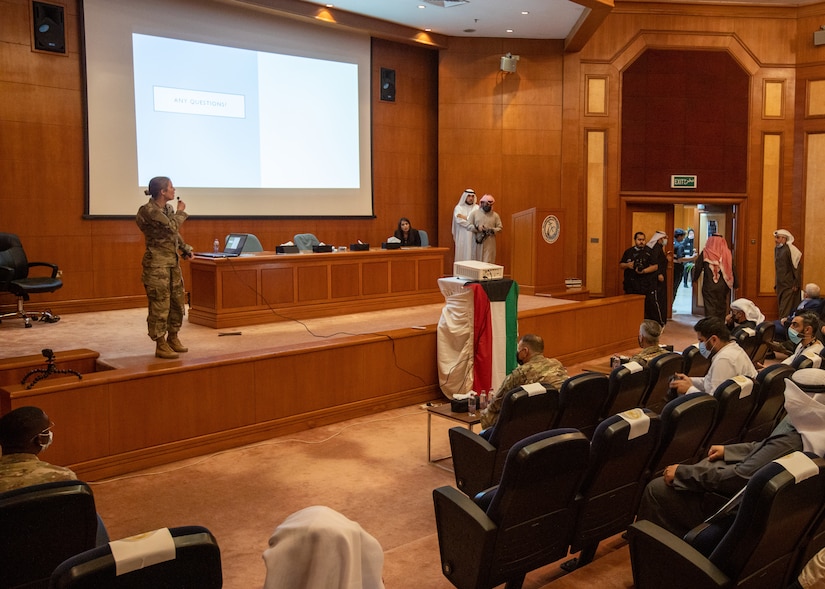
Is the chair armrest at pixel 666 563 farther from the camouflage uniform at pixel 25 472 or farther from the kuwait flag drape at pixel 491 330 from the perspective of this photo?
the kuwait flag drape at pixel 491 330

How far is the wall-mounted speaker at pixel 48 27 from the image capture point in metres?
7.88

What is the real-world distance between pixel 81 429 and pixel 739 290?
10.6m

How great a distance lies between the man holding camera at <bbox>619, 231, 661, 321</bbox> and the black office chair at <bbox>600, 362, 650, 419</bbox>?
610 cm

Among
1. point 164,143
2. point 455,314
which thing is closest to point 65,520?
point 455,314

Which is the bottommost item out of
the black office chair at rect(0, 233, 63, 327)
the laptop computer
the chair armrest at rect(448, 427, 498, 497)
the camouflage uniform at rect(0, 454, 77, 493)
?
the chair armrest at rect(448, 427, 498, 497)

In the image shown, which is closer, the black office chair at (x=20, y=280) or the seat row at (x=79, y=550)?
the seat row at (x=79, y=550)

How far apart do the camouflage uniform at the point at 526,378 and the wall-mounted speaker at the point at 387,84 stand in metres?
7.59

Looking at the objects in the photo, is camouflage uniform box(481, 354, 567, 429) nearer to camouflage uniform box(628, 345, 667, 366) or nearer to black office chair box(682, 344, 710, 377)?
camouflage uniform box(628, 345, 667, 366)

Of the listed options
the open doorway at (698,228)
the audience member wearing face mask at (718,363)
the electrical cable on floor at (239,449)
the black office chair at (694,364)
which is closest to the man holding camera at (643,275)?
the open doorway at (698,228)

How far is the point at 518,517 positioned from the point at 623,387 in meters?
1.82

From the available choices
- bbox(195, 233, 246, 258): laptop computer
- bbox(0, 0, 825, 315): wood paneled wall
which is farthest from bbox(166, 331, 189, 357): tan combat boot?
bbox(0, 0, 825, 315): wood paneled wall

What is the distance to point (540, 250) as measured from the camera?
9.77 meters

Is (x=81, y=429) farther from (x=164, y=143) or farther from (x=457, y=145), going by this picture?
(x=457, y=145)

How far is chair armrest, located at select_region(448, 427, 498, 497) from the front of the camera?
153 inches
